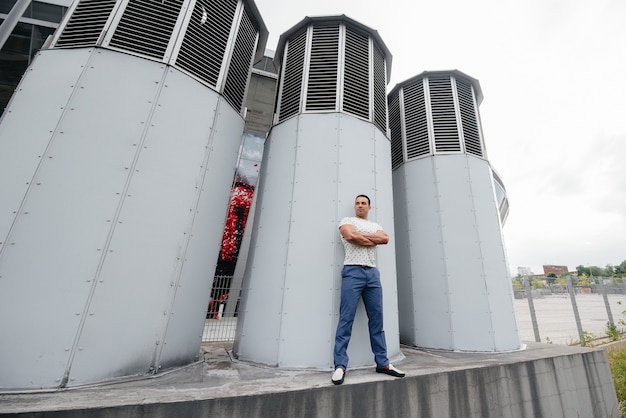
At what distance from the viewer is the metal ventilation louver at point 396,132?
717 centimetres

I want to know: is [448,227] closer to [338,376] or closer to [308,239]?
[308,239]

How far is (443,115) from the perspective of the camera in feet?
22.4

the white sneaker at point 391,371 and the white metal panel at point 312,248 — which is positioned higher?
the white metal panel at point 312,248

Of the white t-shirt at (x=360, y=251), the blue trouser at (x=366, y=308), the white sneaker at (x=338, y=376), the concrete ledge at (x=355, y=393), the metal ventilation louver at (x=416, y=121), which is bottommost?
the concrete ledge at (x=355, y=393)

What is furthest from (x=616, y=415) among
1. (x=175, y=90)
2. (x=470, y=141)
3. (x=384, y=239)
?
(x=175, y=90)

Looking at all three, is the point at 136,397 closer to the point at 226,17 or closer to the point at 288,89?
the point at 288,89

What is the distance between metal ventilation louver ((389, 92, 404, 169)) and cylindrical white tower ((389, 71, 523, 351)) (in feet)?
0.14

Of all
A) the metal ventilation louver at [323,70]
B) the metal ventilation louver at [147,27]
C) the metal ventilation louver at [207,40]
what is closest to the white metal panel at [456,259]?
the metal ventilation louver at [323,70]

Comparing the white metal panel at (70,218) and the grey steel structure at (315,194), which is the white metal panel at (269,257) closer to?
the grey steel structure at (315,194)

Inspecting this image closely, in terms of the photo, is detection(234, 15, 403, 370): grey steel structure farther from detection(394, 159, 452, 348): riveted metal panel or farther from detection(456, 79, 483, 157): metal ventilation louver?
detection(456, 79, 483, 157): metal ventilation louver

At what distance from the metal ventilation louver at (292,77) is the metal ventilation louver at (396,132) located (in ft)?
10.8

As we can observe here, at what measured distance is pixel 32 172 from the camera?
2953mm

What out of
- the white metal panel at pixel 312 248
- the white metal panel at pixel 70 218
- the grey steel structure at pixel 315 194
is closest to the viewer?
the white metal panel at pixel 70 218

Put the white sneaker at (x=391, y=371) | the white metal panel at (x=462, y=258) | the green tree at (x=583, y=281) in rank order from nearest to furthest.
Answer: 1. the white sneaker at (x=391, y=371)
2. the white metal panel at (x=462, y=258)
3. the green tree at (x=583, y=281)
